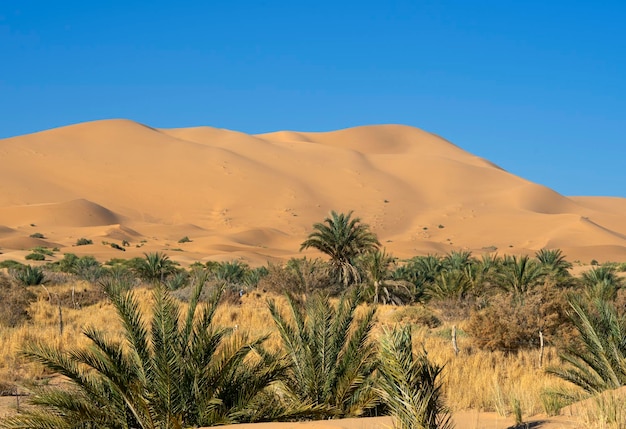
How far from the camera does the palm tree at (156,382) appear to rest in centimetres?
636

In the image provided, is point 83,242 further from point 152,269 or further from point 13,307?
point 13,307

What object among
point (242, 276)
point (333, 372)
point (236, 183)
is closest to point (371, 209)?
point (236, 183)

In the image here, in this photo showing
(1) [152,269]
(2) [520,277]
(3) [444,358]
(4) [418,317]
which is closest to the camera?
(3) [444,358]

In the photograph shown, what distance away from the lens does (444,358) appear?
503 inches

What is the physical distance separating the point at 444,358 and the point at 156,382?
732 cm

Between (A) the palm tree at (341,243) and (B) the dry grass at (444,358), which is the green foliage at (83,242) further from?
(B) the dry grass at (444,358)

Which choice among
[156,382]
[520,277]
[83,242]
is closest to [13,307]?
[156,382]

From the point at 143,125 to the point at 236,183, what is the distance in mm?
31320

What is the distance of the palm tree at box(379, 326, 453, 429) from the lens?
465cm

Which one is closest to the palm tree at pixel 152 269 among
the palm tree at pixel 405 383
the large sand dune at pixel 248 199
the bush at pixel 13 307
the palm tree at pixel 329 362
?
the bush at pixel 13 307

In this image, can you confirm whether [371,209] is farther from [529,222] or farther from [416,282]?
[416,282]

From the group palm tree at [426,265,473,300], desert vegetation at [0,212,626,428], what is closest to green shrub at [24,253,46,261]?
palm tree at [426,265,473,300]

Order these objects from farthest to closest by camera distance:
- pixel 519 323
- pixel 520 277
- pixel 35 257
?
pixel 35 257 < pixel 520 277 < pixel 519 323

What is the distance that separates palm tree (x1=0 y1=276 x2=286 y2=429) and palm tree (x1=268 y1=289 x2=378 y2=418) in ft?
2.21
